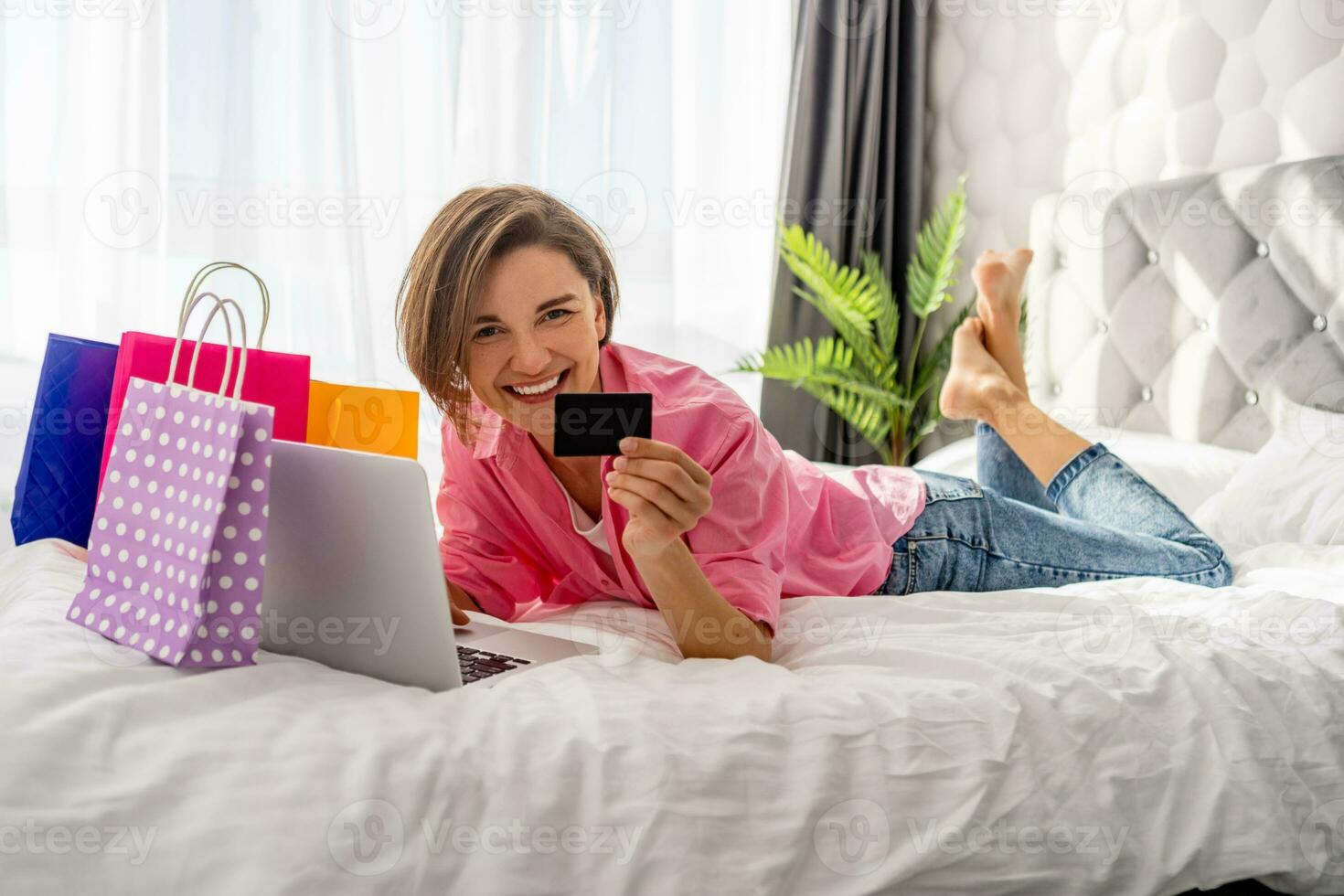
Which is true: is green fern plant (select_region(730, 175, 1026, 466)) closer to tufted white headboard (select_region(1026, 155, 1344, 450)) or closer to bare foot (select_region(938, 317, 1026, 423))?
A: tufted white headboard (select_region(1026, 155, 1344, 450))

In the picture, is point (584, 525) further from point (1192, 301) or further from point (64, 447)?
point (1192, 301)

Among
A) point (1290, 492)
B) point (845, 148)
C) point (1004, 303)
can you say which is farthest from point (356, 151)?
point (1290, 492)

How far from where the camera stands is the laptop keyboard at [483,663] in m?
1.08

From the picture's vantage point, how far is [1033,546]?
1.66 meters

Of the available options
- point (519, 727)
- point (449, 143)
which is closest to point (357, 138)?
point (449, 143)

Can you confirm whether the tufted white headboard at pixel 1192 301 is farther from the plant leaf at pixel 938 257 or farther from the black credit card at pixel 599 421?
the black credit card at pixel 599 421

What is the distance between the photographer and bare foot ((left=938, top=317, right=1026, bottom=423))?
1986 mm

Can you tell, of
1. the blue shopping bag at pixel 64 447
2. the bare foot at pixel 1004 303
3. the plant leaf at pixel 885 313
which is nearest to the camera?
the blue shopping bag at pixel 64 447

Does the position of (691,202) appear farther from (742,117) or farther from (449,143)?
(449,143)

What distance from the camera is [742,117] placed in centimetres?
333

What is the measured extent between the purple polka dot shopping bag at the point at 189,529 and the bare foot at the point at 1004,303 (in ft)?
5.29

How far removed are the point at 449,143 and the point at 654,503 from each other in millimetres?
2077

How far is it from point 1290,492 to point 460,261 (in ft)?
4.77

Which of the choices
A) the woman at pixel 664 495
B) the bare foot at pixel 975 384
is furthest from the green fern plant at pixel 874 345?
the woman at pixel 664 495
